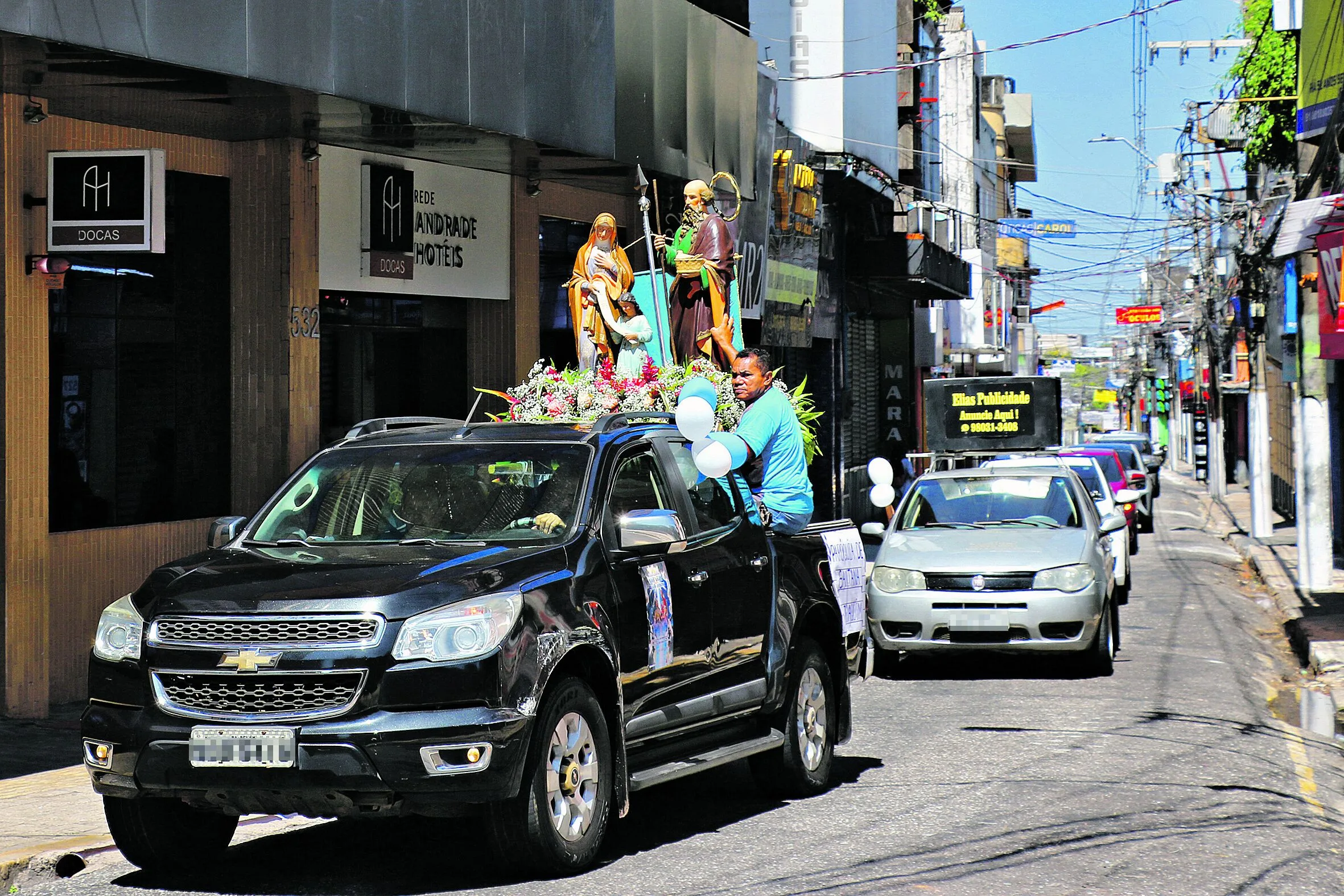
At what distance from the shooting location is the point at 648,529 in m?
7.13

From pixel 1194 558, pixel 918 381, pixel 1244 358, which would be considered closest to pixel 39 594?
pixel 1194 558

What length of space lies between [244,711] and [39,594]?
17.8 feet

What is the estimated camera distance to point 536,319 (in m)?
18.2

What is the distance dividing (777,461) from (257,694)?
12.4 feet

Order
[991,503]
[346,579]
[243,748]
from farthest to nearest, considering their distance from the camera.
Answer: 1. [991,503]
2. [346,579]
3. [243,748]

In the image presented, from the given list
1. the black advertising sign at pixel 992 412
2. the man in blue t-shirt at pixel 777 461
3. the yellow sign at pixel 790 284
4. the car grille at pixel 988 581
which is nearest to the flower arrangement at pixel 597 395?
the car grille at pixel 988 581

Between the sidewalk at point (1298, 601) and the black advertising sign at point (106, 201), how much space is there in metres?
9.90

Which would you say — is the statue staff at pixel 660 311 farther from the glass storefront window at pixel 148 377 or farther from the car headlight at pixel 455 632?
the car headlight at pixel 455 632

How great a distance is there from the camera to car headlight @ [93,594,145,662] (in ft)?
21.4

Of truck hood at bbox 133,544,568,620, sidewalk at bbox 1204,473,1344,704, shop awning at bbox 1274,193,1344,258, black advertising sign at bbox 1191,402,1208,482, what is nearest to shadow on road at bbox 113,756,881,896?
truck hood at bbox 133,544,568,620

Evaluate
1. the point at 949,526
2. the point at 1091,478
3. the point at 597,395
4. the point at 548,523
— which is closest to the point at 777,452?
the point at 548,523

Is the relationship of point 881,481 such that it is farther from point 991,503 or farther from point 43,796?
point 43,796

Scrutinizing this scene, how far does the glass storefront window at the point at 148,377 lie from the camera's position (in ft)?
38.9

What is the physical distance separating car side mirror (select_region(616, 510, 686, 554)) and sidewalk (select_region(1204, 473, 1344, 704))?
327 inches
